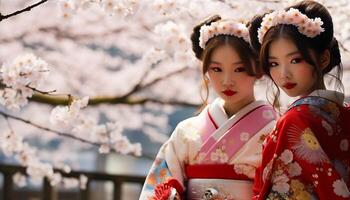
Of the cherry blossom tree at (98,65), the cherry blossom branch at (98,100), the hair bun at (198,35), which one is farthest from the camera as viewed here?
the cherry blossom branch at (98,100)

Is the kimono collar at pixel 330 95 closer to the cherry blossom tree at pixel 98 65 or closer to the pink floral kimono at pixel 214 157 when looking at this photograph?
the pink floral kimono at pixel 214 157

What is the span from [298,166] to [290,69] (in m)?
0.36

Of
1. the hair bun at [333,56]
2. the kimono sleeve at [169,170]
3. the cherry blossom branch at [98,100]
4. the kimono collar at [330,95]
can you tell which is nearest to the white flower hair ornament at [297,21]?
the hair bun at [333,56]

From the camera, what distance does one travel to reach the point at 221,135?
2.49 m

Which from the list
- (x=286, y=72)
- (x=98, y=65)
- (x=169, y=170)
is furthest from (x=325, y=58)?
(x=98, y=65)

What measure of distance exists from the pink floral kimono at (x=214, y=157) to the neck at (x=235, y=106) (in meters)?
0.03

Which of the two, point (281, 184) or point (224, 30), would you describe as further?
point (224, 30)

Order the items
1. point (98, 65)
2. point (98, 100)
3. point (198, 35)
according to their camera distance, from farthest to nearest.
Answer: point (98, 65) → point (98, 100) → point (198, 35)

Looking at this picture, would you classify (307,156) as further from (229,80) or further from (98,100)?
(98,100)

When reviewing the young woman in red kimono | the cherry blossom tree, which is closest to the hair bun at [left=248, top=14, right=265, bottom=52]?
the young woman in red kimono

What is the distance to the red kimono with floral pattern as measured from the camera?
207cm

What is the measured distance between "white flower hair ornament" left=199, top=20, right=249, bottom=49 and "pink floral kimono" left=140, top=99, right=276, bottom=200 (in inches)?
11.1

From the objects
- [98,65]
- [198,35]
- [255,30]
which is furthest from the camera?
[98,65]

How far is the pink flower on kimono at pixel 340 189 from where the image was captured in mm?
2049
